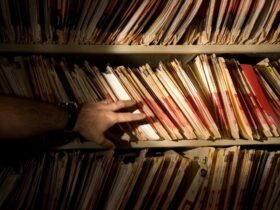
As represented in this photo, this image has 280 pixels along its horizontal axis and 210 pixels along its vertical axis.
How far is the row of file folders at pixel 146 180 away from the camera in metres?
1.17

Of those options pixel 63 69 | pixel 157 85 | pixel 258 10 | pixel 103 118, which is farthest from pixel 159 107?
pixel 258 10

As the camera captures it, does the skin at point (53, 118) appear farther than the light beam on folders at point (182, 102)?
No

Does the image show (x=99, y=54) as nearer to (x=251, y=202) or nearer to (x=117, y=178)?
(x=117, y=178)

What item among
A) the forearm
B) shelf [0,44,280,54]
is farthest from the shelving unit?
the forearm

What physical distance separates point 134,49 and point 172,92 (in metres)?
0.19

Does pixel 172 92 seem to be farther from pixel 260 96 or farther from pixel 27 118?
pixel 27 118

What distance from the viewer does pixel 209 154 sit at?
1.26 m

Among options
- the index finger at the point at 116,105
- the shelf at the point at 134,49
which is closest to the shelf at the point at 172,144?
the index finger at the point at 116,105

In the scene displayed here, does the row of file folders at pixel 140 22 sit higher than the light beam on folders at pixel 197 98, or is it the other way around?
the row of file folders at pixel 140 22

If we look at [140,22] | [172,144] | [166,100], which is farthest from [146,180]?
[140,22]

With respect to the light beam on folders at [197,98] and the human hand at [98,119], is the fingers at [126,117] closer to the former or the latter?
the human hand at [98,119]

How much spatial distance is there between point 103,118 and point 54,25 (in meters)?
0.31

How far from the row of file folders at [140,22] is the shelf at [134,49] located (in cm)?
2

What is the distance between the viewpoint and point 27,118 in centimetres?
106
